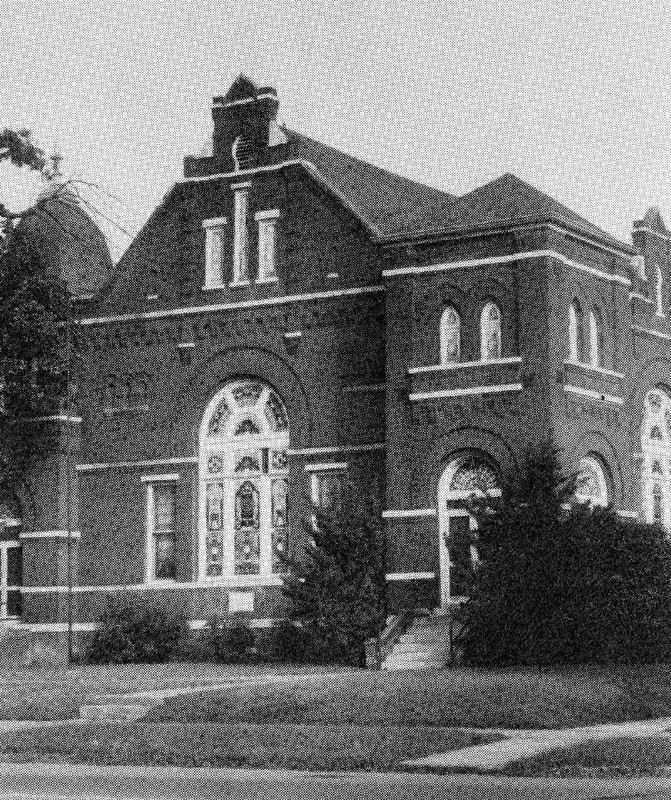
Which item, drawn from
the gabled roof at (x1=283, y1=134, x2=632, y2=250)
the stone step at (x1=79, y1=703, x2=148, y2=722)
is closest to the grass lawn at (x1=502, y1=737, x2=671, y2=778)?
the stone step at (x1=79, y1=703, x2=148, y2=722)

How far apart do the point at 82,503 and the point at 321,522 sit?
918cm

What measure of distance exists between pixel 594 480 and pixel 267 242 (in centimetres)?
971

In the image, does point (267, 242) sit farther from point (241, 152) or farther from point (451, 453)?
point (451, 453)

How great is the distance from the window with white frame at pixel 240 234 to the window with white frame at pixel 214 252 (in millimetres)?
397

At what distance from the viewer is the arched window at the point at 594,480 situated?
117 ft

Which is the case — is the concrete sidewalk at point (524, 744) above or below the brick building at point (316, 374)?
below

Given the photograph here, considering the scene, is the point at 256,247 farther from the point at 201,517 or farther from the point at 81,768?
the point at 81,768

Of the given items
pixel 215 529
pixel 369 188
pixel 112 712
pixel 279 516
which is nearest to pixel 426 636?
pixel 279 516

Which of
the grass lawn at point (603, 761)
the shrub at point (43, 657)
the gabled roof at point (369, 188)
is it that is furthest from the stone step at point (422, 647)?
the grass lawn at point (603, 761)

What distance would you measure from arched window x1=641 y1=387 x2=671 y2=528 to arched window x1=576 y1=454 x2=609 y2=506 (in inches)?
103

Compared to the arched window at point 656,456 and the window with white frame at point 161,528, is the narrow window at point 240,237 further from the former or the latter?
the arched window at point 656,456

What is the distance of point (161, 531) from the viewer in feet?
130

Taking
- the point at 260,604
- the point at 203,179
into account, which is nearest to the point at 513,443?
the point at 260,604

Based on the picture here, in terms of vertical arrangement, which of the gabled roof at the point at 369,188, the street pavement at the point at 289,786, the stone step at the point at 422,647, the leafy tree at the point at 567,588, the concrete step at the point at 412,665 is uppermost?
the gabled roof at the point at 369,188
